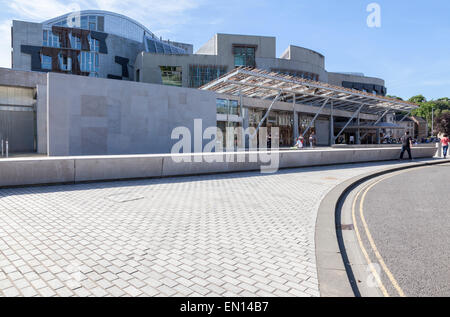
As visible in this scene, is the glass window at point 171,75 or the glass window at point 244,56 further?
the glass window at point 244,56

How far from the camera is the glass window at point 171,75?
152ft

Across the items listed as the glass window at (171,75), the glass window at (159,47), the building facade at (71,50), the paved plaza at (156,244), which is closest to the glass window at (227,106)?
the glass window at (171,75)

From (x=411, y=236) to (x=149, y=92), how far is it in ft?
60.2

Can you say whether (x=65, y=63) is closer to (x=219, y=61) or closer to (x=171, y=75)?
(x=171, y=75)

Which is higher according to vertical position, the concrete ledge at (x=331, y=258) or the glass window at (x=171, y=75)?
the glass window at (x=171, y=75)

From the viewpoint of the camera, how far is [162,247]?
4000mm

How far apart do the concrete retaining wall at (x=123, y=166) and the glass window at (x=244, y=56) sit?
3574 cm

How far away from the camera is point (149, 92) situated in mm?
19906

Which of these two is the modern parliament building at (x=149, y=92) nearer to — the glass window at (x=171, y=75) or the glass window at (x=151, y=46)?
the glass window at (x=171, y=75)

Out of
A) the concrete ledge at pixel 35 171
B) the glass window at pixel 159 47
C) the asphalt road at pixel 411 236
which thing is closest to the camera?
the asphalt road at pixel 411 236

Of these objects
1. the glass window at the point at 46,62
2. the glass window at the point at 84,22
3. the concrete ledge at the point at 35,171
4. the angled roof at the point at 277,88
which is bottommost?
the concrete ledge at the point at 35,171

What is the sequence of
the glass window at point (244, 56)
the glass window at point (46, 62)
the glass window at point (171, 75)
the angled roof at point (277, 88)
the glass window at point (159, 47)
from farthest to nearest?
the glass window at point (159, 47) < the glass window at point (46, 62) < the glass window at point (244, 56) < the glass window at point (171, 75) < the angled roof at point (277, 88)

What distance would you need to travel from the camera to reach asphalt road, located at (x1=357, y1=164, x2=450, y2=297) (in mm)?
3168
